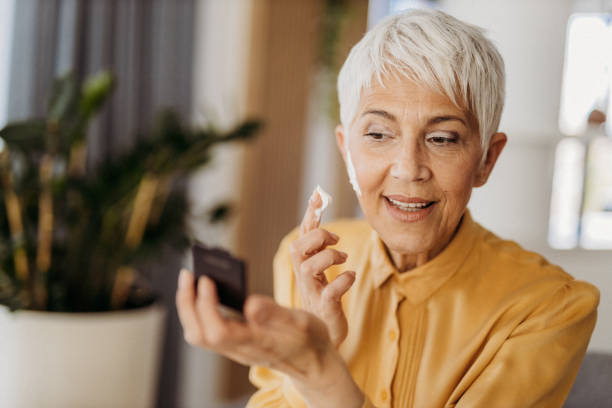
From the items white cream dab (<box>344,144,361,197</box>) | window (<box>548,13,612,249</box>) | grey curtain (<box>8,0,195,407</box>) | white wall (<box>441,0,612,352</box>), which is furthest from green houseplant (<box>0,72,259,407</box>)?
white cream dab (<box>344,144,361,197</box>)

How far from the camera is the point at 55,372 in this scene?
2418 millimetres

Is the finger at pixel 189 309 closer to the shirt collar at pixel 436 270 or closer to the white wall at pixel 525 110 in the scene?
the shirt collar at pixel 436 270

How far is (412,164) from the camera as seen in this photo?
102cm

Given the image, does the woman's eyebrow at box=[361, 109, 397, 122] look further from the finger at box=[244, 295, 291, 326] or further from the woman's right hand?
the finger at box=[244, 295, 291, 326]

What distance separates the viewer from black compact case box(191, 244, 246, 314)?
77 cm

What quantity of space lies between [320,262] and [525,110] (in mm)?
1464

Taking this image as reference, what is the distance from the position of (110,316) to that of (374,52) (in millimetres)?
1877

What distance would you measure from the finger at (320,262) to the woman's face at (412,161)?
0.41ft

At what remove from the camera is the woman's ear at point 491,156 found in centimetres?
113

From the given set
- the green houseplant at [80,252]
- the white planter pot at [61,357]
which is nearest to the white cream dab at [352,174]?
the green houseplant at [80,252]

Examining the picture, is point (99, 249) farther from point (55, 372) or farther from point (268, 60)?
point (268, 60)

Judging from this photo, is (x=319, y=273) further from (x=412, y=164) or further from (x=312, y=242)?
(x=412, y=164)

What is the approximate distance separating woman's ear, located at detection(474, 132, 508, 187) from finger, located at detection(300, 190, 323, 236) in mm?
304

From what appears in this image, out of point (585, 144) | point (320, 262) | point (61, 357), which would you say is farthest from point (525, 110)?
point (61, 357)
